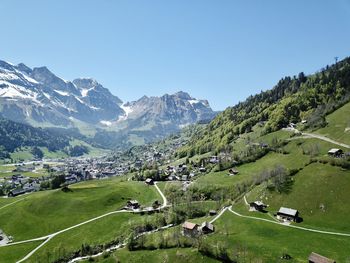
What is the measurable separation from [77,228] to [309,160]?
360ft

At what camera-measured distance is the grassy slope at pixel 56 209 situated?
523ft

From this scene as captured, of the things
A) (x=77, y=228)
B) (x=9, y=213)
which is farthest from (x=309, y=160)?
(x=9, y=213)

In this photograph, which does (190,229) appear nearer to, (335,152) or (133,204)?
(133,204)

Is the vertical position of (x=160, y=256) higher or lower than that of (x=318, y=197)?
lower

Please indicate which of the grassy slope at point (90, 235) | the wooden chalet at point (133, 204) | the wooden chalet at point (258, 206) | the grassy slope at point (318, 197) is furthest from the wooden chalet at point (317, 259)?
the wooden chalet at point (133, 204)

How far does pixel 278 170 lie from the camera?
152 metres

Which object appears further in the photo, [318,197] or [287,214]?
[318,197]

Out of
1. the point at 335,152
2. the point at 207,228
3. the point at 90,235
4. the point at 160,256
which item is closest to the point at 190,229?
the point at 207,228

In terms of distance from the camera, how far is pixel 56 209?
7067 inches

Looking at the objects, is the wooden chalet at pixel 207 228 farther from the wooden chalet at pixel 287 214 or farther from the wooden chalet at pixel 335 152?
the wooden chalet at pixel 335 152

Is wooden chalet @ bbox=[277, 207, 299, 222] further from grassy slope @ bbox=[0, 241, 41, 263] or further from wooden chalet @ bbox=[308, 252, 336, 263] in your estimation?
grassy slope @ bbox=[0, 241, 41, 263]

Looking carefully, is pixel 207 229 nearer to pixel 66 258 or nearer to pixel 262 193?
pixel 262 193

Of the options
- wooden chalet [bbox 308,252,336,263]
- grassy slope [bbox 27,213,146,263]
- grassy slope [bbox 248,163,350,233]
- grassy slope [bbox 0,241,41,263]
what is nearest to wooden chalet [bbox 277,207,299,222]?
grassy slope [bbox 248,163,350,233]

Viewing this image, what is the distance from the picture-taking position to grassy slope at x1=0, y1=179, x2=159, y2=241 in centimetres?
15938
